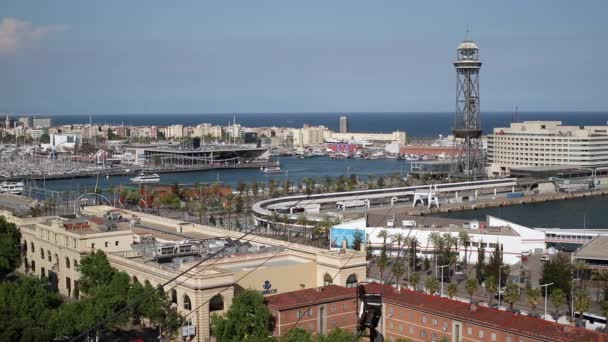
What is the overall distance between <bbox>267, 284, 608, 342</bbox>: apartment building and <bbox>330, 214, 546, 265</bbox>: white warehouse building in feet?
12.1

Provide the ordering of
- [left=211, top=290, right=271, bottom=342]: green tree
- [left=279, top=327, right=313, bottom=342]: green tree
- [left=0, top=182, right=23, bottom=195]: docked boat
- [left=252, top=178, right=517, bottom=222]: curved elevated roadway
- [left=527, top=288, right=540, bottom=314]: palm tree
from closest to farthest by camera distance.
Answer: [left=279, top=327, right=313, bottom=342]: green tree → [left=211, top=290, right=271, bottom=342]: green tree → [left=527, top=288, right=540, bottom=314]: palm tree → [left=252, top=178, right=517, bottom=222]: curved elevated roadway → [left=0, top=182, right=23, bottom=195]: docked boat

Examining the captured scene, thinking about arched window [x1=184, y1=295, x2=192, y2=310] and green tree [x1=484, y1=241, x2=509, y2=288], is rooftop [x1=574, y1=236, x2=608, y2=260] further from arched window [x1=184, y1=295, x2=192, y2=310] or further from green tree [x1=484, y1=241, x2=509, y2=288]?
arched window [x1=184, y1=295, x2=192, y2=310]

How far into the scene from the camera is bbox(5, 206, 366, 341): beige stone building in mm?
7047

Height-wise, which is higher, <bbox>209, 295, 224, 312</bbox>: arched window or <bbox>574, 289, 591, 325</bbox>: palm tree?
<bbox>209, 295, 224, 312</bbox>: arched window

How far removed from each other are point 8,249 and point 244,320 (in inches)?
168

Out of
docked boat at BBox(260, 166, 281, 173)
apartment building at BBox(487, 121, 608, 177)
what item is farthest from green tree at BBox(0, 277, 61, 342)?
docked boat at BBox(260, 166, 281, 173)

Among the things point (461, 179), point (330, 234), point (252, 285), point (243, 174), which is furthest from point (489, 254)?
point (243, 174)

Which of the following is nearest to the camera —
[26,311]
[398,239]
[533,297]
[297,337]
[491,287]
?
[297,337]

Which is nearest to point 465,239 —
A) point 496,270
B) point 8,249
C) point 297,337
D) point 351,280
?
point 496,270

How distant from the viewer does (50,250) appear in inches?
375

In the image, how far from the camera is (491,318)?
6.46 meters

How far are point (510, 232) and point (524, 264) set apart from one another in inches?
23.2

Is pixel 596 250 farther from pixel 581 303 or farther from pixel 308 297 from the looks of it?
pixel 308 297

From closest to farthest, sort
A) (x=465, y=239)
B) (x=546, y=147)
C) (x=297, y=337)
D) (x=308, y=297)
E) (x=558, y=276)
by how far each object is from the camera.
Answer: (x=297, y=337), (x=308, y=297), (x=558, y=276), (x=465, y=239), (x=546, y=147)
